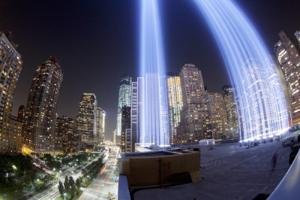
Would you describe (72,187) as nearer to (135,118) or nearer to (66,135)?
(135,118)

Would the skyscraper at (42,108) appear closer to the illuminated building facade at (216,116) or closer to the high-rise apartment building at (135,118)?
the high-rise apartment building at (135,118)

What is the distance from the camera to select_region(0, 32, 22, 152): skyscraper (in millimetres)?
71500

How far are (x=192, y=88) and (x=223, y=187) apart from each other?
15682cm

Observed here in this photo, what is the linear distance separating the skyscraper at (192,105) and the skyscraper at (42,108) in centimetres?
8441

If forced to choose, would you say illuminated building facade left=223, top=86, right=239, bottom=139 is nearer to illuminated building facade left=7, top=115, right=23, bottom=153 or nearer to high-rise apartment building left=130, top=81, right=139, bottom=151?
high-rise apartment building left=130, top=81, right=139, bottom=151

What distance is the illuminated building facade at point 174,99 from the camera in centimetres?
17312

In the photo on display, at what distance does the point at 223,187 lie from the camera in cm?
824

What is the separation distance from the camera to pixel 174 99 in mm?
180750

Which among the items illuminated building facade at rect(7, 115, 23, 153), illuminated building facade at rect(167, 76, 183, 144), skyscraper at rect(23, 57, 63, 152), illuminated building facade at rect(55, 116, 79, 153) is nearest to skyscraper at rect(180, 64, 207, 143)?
illuminated building facade at rect(167, 76, 183, 144)

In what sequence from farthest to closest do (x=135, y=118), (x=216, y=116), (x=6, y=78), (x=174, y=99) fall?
(x=174, y=99)
(x=135, y=118)
(x=216, y=116)
(x=6, y=78)

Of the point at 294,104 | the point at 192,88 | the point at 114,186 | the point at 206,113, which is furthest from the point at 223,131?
the point at 114,186

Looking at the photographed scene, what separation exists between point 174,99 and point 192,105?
108 feet

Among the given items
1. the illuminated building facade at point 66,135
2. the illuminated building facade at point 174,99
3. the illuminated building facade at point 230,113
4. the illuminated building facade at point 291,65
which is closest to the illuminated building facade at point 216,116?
the illuminated building facade at point 230,113

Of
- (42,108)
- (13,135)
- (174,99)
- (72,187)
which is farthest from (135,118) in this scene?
(72,187)
